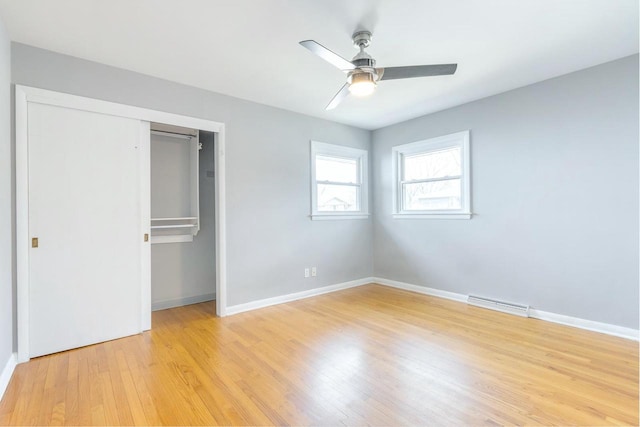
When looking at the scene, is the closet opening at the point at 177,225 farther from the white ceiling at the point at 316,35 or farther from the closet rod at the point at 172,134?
the white ceiling at the point at 316,35

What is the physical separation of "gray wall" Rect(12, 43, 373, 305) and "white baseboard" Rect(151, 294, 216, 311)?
902mm

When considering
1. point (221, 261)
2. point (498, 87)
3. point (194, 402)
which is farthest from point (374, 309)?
point (498, 87)

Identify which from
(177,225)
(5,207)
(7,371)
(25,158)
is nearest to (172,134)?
(177,225)

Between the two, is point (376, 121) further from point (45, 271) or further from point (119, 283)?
point (45, 271)

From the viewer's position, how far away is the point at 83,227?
8.91 feet

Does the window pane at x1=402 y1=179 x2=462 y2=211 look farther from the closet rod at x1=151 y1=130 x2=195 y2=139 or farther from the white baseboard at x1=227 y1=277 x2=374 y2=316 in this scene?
the closet rod at x1=151 y1=130 x2=195 y2=139

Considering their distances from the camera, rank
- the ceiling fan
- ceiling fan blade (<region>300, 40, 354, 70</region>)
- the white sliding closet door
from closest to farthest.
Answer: ceiling fan blade (<region>300, 40, 354, 70</region>) → the ceiling fan → the white sliding closet door

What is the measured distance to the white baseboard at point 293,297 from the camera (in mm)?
3639

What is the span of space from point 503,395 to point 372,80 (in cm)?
234

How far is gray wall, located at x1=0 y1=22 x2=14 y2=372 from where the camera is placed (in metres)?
2.11

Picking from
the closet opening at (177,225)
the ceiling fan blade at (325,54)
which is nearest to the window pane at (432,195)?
the ceiling fan blade at (325,54)

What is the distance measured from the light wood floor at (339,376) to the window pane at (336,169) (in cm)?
225

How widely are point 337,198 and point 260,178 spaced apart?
1433mm

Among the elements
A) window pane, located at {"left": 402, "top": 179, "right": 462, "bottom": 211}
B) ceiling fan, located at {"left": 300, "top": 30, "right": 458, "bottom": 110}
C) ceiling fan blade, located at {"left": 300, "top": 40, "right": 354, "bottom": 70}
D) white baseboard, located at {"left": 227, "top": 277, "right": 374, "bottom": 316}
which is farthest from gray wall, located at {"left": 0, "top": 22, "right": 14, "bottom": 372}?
window pane, located at {"left": 402, "top": 179, "right": 462, "bottom": 211}
